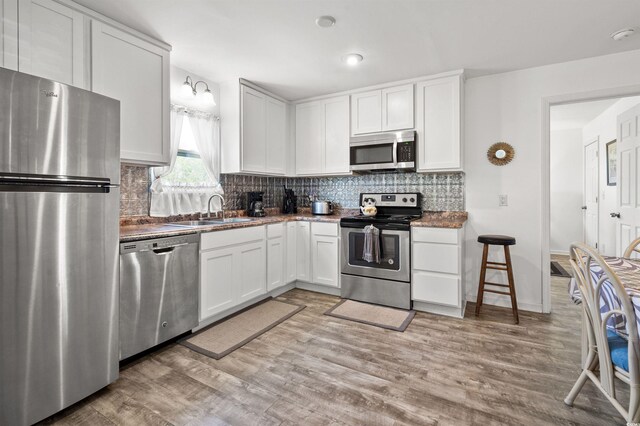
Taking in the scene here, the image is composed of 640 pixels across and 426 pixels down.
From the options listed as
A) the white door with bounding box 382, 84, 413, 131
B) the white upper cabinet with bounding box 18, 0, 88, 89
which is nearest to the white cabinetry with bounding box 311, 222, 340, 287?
the white door with bounding box 382, 84, 413, 131

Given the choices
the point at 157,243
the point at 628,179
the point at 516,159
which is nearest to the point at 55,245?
the point at 157,243

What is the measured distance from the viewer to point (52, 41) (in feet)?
6.22

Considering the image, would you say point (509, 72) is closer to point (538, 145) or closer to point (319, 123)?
point (538, 145)

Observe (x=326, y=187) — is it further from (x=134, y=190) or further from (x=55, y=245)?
(x=55, y=245)

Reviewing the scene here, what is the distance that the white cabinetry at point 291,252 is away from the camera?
3574 mm

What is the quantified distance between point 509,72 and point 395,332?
279 centimetres

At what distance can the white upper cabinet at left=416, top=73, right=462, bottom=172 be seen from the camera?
309cm

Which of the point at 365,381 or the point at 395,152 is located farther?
the point at 395,152

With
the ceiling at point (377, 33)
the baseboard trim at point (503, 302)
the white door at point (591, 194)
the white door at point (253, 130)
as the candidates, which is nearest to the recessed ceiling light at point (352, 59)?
the ceiling at point (377, 33)

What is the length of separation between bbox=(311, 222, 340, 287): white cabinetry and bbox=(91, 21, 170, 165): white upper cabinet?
172cm

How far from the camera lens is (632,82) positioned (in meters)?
2.69

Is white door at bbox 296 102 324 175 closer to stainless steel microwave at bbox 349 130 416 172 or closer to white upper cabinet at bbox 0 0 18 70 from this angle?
stainless steel microwave at bbox 349 130 416 172

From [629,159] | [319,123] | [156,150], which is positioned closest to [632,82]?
[629,159]

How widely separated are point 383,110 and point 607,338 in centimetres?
275
